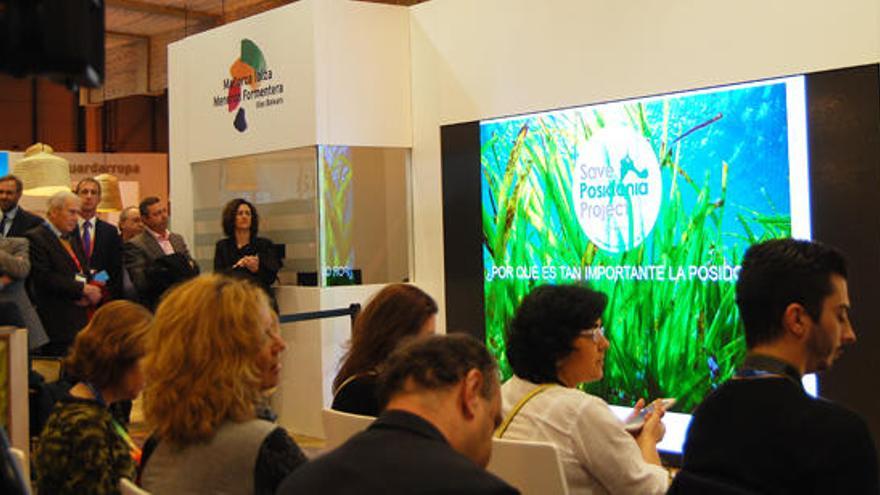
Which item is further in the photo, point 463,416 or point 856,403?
point 856,403

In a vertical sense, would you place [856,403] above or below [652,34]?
below

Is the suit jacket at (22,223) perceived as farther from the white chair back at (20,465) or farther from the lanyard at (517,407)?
the lanyard at (517,407)

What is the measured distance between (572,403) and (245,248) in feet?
15.7

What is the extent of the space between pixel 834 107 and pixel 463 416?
12.3 ft

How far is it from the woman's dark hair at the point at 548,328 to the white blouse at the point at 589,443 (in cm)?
15

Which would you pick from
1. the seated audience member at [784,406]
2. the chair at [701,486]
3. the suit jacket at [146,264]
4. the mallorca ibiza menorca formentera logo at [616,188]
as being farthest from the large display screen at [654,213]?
the chair at [701,486]

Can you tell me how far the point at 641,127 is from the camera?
5.68 m

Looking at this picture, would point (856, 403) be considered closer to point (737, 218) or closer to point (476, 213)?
point (737, 218)

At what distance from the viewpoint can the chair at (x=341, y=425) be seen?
2.93m

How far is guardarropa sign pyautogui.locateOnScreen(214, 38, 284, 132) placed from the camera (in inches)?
285

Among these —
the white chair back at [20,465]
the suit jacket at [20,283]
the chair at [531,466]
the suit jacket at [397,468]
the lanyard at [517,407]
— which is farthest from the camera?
the suit jacket at [20,283]

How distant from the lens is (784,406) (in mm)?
1859

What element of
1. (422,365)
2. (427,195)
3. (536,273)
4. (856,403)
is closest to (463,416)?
(422,365)

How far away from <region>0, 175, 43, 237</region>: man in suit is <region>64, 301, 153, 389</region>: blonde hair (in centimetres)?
400
